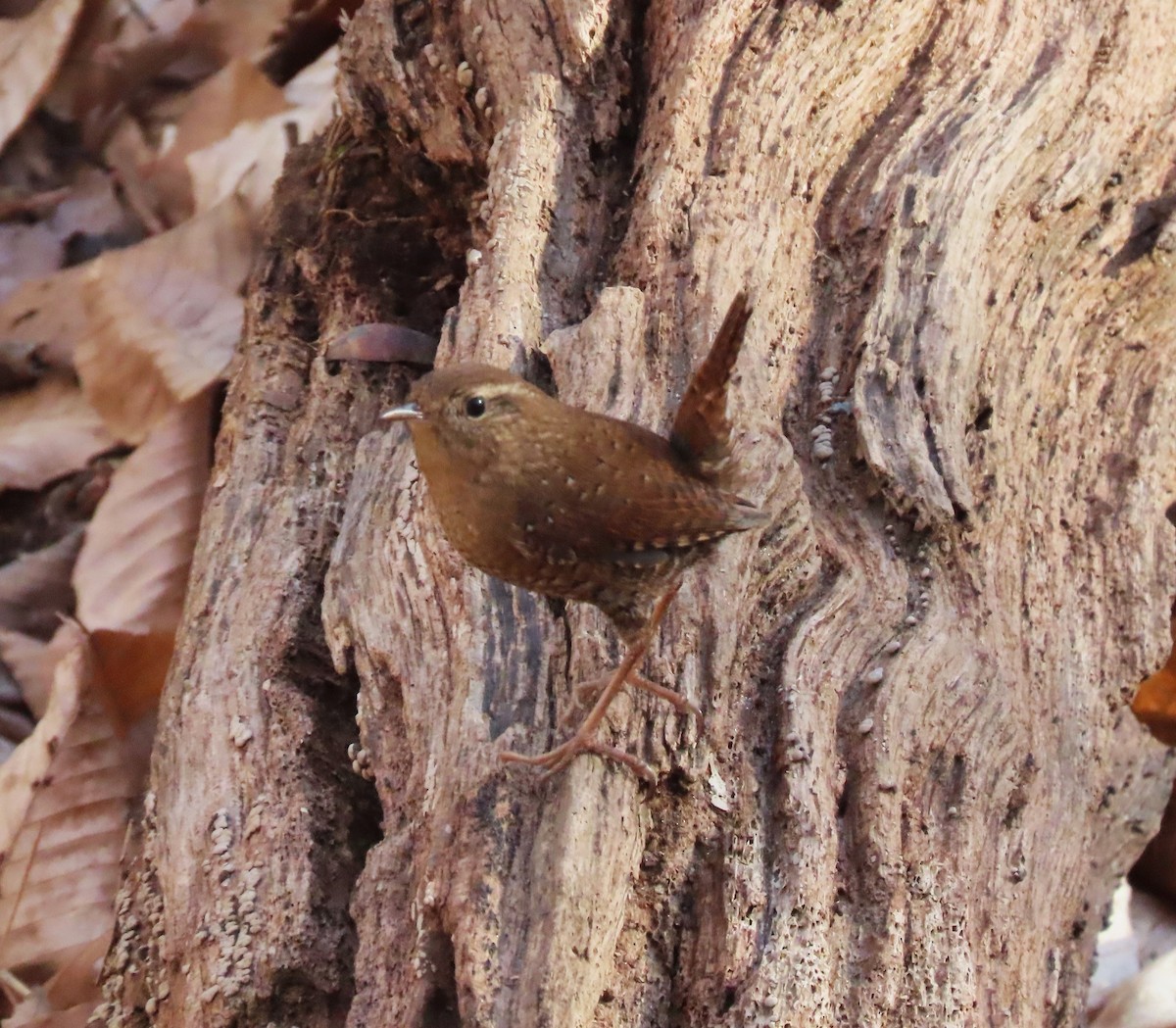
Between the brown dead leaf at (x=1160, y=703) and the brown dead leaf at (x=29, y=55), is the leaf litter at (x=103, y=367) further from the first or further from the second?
the brown dead leaf at (x=1160, y=703)

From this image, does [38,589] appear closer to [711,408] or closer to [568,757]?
[568,757]

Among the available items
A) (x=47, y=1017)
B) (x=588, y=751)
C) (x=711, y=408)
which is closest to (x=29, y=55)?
(x=47, y=1017)

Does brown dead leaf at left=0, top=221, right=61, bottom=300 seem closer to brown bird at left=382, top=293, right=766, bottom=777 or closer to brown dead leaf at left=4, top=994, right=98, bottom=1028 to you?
brown dead leaf at left=4, top=994, right=98, bottom=1028

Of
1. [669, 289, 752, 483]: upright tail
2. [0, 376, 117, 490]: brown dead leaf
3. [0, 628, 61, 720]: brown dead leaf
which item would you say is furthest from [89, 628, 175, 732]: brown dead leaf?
[669, 289, 752, 483]: upright tail

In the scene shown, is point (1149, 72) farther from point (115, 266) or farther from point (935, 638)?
point (115, 266)

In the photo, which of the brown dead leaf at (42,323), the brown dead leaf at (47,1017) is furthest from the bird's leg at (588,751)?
the brown dead leaf at (42,323)

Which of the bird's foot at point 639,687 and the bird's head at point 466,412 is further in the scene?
the bird's foot at point 639,687
